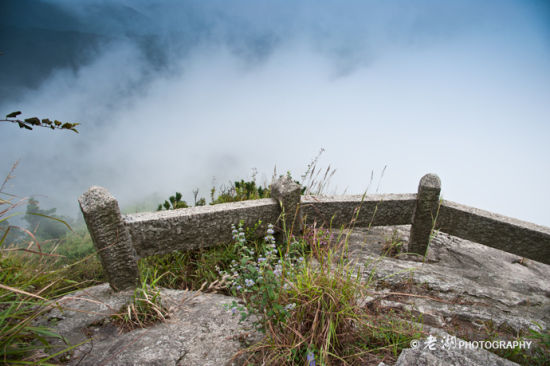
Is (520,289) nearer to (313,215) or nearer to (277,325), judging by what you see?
(313,215)

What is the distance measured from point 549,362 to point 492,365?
0.69 metres

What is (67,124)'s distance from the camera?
5.67 ft

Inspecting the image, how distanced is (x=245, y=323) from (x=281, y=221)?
4.76 ft

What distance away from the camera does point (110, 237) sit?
261 cm

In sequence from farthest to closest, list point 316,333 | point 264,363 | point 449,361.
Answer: point 316,333
point 264,363
point 449,361

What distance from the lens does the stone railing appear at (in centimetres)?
263

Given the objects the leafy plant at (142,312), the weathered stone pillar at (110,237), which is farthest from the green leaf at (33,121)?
the leafy plant at (142,312)

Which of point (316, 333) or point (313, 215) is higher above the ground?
point (313, 215)

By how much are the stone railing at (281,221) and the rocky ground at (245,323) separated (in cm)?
43

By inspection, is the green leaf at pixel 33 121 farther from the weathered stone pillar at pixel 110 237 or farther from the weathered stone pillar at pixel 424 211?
the weathered stone pillar at pixel 424 211

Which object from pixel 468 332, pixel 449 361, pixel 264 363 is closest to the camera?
pixel 449 361

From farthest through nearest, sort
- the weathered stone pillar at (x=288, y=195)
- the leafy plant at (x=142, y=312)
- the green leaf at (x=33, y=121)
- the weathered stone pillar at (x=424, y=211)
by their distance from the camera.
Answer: the weathered stone pillar at (x=424, y=211), the weathered stone pillar at (x=288, y=195), the leafy plant at (x=142, y=312), the green leaf at (x=33, y=121)

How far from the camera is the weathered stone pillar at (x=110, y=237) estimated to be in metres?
2.51

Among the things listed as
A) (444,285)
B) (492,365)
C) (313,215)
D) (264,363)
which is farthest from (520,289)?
(264,363)
